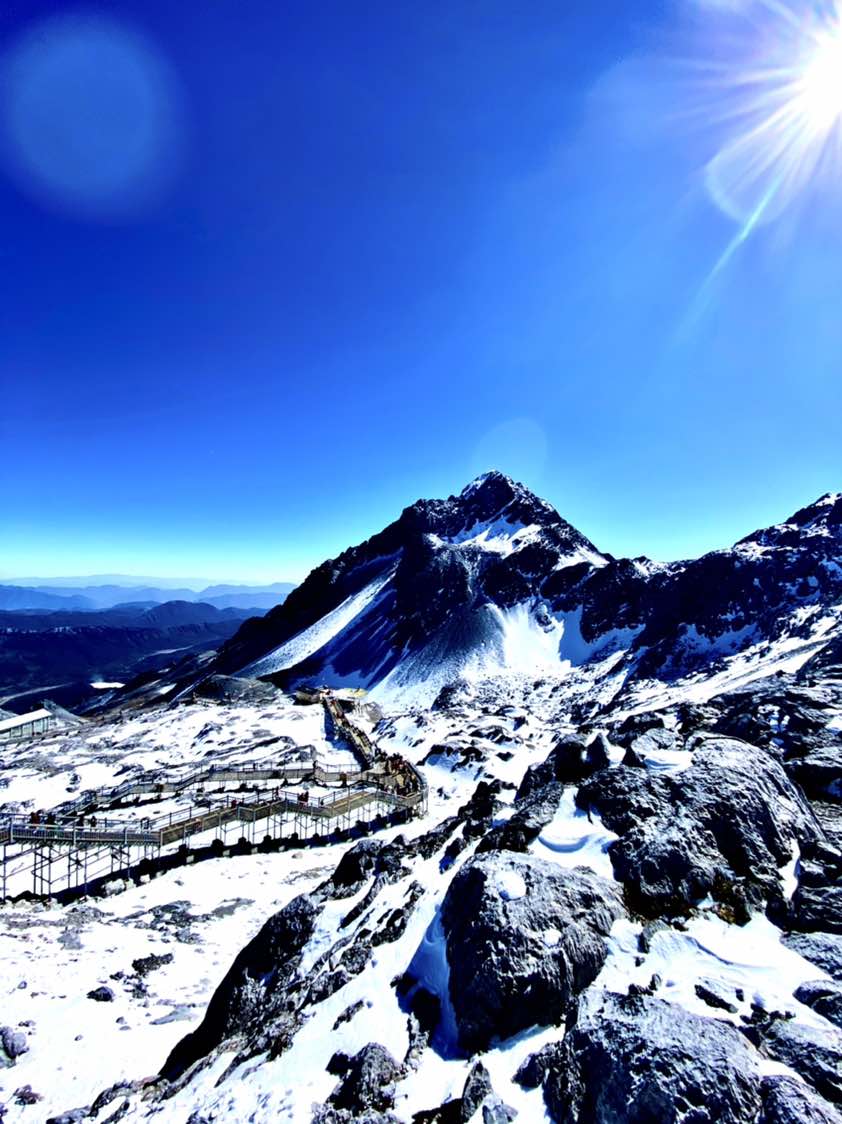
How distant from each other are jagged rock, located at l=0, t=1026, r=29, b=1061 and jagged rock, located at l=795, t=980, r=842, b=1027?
66.2ft

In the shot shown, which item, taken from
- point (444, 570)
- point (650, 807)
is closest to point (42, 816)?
point (650, 807)

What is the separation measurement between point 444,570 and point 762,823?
453 ft

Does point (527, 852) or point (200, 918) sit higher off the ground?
point (527, 852)

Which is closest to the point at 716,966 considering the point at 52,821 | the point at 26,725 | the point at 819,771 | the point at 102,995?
the point at 819,771

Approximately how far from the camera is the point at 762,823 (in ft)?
47.7

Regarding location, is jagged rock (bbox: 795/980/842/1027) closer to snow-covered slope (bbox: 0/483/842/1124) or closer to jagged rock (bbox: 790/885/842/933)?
snow-covered slope (bbox: 0/483/842/1124)

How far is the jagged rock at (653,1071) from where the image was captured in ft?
23.9

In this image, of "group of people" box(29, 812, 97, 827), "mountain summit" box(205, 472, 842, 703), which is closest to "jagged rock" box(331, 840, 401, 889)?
"group of people" box(29, 812, 97, 827)

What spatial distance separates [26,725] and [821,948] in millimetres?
96888

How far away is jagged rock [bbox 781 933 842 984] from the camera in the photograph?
1002 centimetres

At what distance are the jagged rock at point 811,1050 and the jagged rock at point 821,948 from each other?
5.69 ft

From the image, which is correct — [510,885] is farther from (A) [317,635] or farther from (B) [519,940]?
(A) [317,635]

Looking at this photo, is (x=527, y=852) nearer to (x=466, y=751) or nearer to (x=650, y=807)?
(x=650, y=807)

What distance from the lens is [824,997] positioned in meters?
9.14
